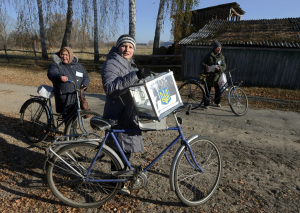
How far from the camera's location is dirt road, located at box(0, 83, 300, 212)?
2.74 meters

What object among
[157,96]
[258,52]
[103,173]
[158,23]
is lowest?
[103,173]

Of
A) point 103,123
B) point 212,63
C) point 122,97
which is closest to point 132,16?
point 212,63

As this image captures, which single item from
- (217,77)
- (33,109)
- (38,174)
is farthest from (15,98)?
(217,77)

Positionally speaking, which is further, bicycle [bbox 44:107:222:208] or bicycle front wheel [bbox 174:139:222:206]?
bicycle front wheel [bbox 174:139:222:206]

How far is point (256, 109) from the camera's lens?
7.06m

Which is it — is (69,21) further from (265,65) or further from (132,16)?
(265,65)

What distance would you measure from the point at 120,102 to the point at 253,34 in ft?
46.1

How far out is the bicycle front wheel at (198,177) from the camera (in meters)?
2.64

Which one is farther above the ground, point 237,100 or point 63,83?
point 63,83

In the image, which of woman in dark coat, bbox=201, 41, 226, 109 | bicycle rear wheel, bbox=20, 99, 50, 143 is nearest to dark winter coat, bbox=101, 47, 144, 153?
bicycle rear wheel, bbox=20, 99, 50, 143

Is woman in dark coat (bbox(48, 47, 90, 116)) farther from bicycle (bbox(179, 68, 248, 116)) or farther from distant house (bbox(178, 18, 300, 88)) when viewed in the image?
distant house (bbox(178, 18, 300, 88))

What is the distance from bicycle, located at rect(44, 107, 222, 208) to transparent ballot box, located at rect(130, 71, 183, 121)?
0.66 feet

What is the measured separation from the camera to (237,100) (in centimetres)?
629

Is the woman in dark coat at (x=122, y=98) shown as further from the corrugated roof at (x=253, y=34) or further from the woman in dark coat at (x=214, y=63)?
the corrugated roof at (x=253, y=34)
